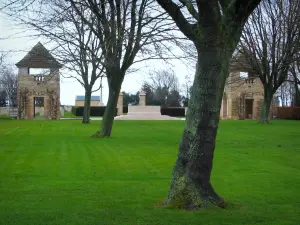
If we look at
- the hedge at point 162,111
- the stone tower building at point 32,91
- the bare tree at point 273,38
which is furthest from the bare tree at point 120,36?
the hedge at point 162,111

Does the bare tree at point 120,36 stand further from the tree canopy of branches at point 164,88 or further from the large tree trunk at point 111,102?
the tree canopy of branches at point 164,88

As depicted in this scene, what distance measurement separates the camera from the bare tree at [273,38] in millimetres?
27500

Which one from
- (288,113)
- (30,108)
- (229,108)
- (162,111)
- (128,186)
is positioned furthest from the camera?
(162,111)

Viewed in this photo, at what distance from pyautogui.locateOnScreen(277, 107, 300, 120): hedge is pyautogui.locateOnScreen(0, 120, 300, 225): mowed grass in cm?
3550

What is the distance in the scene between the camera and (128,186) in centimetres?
735

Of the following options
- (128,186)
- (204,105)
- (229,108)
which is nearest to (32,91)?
(229,108)

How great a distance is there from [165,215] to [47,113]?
4208 centimetres

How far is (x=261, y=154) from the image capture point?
11789 mm

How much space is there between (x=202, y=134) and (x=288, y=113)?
146 feet

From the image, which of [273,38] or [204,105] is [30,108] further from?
[204,105]

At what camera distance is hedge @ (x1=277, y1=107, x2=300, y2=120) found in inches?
1808

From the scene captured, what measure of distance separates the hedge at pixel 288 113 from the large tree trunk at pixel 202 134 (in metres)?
43.0

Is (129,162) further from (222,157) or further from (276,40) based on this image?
(276,40)

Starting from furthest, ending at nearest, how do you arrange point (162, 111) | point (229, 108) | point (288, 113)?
point (162, 111), point (229, 108), point (288, 113)
